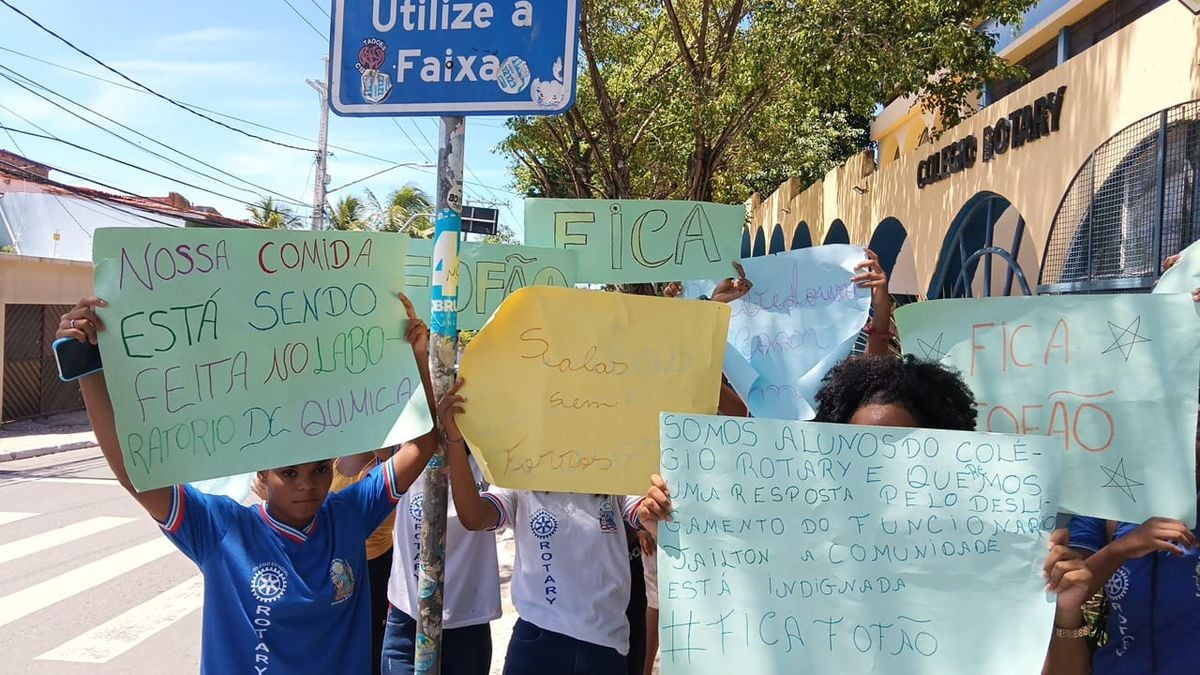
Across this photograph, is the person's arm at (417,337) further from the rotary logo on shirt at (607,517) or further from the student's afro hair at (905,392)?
the student's afro hair at (905,392)

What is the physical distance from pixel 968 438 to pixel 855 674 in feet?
1.78

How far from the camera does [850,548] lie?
188 cm

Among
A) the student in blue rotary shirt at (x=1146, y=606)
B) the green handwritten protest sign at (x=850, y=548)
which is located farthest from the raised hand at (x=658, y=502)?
the student in blue rotary shirt at (x=1146, y=606)

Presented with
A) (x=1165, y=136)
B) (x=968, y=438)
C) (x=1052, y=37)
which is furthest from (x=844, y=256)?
(x=1052, y=37)

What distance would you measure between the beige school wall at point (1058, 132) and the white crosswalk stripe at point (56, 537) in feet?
27.9

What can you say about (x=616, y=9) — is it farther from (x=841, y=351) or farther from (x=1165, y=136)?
(x=841, y=351)

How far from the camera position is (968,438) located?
1.83m

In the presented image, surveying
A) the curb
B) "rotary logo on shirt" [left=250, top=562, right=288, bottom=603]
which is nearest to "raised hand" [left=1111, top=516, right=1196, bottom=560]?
"rotary logo on shirt" [left=250, top=562, right=288, bottom=603]

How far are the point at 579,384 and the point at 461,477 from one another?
1.32 feet

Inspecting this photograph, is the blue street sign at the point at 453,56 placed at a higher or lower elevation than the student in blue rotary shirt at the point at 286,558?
higher

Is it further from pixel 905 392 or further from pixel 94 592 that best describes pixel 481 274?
pixel 94 592

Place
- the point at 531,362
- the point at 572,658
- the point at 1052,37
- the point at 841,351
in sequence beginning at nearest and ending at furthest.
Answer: the point at 531,362, the point at 572,658, the point at 841,351, the point at 1052,37

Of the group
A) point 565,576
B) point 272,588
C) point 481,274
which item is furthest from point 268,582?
point 481,274

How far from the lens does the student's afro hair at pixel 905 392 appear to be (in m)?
2.01
